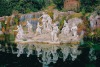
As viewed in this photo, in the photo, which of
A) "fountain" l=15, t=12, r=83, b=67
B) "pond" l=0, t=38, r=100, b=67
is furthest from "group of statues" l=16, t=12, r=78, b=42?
"pond" l=0, t=38, r=100, b=67

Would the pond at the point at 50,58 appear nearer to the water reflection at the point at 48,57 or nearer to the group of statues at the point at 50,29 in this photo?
the water reflection at the point at 48,57

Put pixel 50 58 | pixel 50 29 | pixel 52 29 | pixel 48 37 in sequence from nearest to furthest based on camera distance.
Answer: pixel 50 58, pixel 48 37, pixel 52 29, pixel 50 29

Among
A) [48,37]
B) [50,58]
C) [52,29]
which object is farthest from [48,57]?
[52,29]

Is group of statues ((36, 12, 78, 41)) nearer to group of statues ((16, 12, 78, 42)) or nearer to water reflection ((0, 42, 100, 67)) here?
group of statues ((16, 12, 78, 42))

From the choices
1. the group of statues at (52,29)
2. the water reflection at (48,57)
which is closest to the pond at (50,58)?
the water reflection at (48,57)

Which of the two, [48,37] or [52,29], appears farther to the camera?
[52,29]

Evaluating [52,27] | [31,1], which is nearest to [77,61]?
[52,27]

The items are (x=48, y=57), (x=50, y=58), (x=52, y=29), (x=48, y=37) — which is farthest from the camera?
(x=52, y=29)

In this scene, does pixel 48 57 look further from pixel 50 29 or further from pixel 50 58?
pixel 50 29

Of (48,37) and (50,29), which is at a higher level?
(50,29)

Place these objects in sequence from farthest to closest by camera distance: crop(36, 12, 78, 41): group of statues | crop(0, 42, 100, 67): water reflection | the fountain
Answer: crop(36, 12, 78, 41): group of statues → the fountain → crop(0, 42, 100, 67): water reflection

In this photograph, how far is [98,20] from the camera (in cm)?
4619

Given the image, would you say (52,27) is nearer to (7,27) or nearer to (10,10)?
(7,27)

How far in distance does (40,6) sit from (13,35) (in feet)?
50.0
